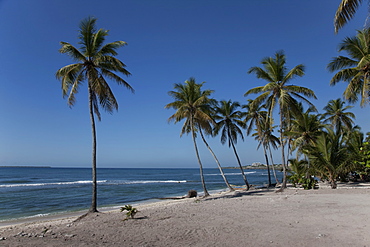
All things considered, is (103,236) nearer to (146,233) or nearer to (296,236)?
(146,233)

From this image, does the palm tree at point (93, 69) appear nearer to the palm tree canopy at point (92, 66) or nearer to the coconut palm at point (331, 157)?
the palm tree canopy at point (92, 66)

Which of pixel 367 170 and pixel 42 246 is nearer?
pixel 42 246

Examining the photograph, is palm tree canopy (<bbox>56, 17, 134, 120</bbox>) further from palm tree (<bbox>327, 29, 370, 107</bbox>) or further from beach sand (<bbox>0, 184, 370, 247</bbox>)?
palm tree (<bbox>327, 29, 370, 107</bbox>)

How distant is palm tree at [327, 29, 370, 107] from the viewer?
1354 centimetres

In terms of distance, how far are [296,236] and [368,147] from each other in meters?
18.0

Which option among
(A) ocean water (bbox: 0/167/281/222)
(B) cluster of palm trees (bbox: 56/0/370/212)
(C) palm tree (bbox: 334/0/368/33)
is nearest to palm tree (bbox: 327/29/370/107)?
(B) cluster of palm trees (bbox: 56/0/370/212)

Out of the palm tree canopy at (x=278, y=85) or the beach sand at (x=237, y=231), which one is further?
the palm tree canopy at (x=278, y=85)

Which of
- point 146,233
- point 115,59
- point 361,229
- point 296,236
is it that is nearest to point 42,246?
point 146,233

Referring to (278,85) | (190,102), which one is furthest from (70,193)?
(278,85)

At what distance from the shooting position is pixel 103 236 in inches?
283

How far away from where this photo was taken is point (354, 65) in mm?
15289

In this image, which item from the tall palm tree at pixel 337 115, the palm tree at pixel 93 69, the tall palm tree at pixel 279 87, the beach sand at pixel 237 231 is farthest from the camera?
the tall palm tree at pixel 337 115

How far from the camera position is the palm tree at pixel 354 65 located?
13539 millimetres

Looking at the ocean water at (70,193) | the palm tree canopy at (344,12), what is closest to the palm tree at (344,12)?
the palm tree canopy at (344,12)
